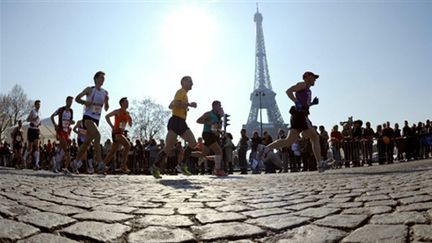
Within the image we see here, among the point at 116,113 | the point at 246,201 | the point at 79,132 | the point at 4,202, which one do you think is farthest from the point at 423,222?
the point at 79,132

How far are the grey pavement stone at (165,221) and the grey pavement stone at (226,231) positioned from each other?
0.49ft

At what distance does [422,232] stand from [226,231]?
1.12 metres

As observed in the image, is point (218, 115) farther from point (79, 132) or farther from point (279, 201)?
point (279, 201)

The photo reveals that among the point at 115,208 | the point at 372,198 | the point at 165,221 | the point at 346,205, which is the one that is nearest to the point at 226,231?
the point at 165,221

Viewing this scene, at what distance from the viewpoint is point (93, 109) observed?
25.4ft

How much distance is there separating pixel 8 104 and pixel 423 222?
177 feet

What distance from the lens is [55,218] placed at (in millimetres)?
2449

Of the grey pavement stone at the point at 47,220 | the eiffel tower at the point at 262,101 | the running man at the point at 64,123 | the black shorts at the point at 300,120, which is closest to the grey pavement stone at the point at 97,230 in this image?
the grey pavement stone at the point at 47,220

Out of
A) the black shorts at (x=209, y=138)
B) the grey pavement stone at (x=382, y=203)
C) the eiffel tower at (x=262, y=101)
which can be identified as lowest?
the grey pavement stone at (x=382, y=203)

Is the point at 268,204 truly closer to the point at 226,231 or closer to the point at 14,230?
the point at 226,231

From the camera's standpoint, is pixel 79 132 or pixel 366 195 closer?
pixel 366 195

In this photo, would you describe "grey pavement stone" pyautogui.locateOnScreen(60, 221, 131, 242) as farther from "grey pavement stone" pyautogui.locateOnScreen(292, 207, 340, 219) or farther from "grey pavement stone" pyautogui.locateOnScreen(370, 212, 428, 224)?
"grey pavement stone" pyautogui.locateOnScreen(370, 212, 428, 224)

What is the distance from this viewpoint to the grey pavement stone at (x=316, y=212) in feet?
8.56

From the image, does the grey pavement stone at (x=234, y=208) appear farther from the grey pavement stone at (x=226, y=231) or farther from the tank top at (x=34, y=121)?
the tank top at (x=34, y=121)
